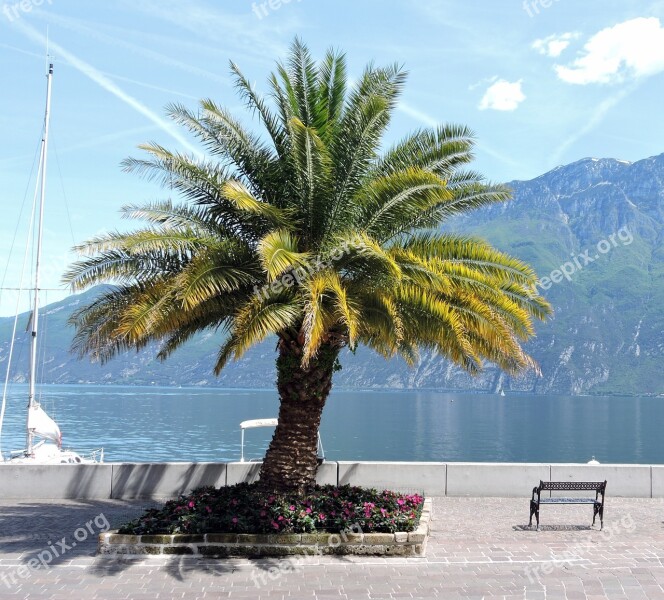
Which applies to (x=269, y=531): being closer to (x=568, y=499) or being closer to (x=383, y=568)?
(x=383, y=568)

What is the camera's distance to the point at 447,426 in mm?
128500

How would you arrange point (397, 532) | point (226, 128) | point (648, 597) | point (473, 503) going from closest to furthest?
point (648, 597), point (397, 532), point (226, 128), point (473, 503)

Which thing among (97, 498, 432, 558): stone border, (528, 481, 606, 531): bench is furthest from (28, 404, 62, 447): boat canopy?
(528, 481, 606, 531): bench

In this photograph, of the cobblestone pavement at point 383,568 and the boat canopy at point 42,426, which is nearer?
the cobblestone pavement at point 383,568

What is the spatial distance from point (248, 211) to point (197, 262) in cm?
123

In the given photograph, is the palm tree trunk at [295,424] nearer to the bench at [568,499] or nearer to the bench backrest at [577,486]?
the bench at [568,499]

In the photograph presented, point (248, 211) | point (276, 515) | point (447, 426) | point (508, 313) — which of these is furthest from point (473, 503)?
point (447, 426)

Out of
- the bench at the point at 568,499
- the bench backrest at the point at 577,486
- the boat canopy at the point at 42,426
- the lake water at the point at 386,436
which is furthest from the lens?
the lake water at the point at 386,436

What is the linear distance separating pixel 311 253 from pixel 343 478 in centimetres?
609

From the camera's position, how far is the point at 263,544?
11.4 metres

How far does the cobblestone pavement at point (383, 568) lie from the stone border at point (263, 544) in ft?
0.75

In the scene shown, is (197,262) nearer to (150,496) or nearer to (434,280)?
(434,280)

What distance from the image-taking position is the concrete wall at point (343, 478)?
1595cm

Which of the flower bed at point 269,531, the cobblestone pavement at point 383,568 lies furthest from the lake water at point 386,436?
the flower bed at point 269,531
